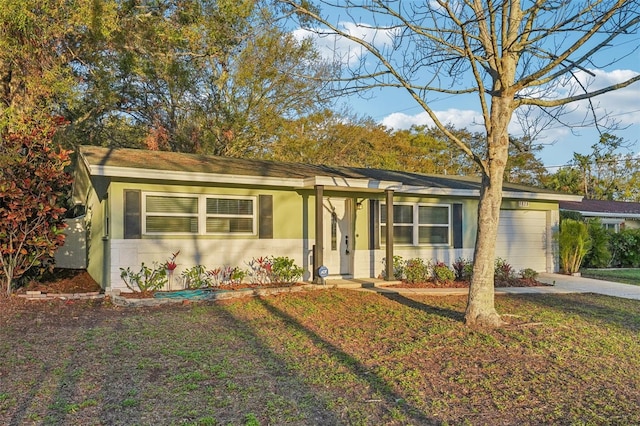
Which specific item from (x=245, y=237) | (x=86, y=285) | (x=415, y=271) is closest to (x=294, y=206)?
(x=245, y=237)

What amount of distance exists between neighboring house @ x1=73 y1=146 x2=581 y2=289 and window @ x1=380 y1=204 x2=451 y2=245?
26 mm

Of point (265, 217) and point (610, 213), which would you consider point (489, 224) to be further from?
point (610, 213)

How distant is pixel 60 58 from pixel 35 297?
618 centimetres

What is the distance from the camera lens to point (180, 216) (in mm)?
9977

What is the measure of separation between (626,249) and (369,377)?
54.0 ft

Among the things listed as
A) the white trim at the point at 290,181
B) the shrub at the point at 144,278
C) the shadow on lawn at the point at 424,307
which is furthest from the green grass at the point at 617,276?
the shrub at the point at 144,278

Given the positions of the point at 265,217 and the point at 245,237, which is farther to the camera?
the point at 265,217

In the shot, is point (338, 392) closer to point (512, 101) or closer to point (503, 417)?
point (503, 417)

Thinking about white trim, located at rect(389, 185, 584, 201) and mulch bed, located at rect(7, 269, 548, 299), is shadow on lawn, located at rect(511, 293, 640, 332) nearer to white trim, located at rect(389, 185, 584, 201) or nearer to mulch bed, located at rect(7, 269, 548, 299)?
mulch bed, located at rect(7, 269, 548, 299)

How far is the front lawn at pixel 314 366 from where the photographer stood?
3.76 metres

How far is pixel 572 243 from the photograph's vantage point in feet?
45.5

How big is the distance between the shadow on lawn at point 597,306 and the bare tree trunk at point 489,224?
6.70 ft

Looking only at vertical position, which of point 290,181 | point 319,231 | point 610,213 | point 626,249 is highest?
point 290,181

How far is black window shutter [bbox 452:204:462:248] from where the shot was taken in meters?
12.8
